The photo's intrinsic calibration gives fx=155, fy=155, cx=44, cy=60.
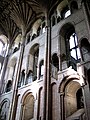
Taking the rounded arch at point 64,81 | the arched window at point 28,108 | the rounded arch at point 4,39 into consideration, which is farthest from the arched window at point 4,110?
the rounded arch at point 4,39

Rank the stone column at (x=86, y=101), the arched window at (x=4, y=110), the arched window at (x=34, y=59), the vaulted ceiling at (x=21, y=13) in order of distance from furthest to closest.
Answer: the vaulted ceiling at (x=21, y=13) < the arched window at (x=34, y=59) < the arched window at (x=4, y=110) < the stone column at (x=86, y=101)

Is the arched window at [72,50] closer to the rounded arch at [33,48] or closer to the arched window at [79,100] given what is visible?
the arched window at [79,100]

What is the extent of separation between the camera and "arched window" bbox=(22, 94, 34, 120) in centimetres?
1219

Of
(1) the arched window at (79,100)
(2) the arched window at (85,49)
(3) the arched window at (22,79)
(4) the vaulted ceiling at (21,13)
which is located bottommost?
(1) the arched window at (79,100)

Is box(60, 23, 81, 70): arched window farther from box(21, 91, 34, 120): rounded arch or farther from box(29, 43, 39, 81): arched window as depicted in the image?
box(21, 91, 34, 120): rounded arch

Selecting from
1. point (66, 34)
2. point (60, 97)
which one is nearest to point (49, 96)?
point (60, 97)

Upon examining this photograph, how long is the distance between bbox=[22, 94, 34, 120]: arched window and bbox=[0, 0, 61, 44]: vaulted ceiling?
8.67m

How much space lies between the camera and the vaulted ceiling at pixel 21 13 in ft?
58.4

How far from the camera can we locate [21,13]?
18.7m

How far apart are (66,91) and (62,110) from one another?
1287mm

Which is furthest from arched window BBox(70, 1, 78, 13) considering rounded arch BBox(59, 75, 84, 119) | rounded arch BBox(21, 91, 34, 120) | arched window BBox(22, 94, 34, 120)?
arched window BBox(22, 94, 34, 120)

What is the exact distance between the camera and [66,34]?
1374 centimetres

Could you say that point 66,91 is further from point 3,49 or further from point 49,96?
point 3,49

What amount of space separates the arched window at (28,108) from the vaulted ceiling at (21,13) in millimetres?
8674
